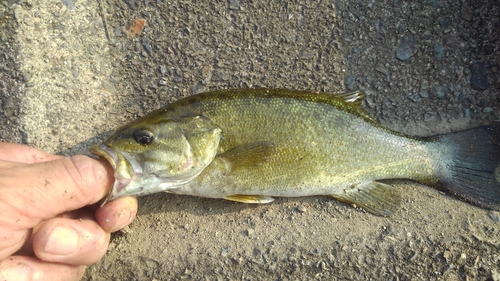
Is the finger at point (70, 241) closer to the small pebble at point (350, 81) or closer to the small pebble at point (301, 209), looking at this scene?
the small pebble at point (301, 209)

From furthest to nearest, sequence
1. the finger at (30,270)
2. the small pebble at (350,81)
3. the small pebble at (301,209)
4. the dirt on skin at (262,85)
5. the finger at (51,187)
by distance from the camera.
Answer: the small pebble at (350,81), the small pebble at (301,209), the dirt on skin at (262,85), the finger at (30,270), the finger at (51,187)

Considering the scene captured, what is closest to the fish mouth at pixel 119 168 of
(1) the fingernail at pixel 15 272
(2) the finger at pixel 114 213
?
(2) the finger at pixel 114 213

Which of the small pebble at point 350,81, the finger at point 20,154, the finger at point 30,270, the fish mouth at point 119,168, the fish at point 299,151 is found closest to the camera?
the finger at point 30,270

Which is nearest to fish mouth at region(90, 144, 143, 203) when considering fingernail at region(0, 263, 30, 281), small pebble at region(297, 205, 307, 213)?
fingernail at region(0, 263, 30, 281)

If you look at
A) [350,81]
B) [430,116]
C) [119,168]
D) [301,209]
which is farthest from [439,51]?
[119,168]

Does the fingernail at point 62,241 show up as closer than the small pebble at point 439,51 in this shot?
Yes

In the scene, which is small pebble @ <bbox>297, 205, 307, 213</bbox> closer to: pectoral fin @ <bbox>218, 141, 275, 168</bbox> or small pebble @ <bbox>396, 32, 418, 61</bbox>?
pectoral fin @ <bbox>218, 141, 275, 168</bbox>

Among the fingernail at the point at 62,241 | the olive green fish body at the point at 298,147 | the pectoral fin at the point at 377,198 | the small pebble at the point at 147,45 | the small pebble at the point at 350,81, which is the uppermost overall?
the small pebble at the point at 147,45
